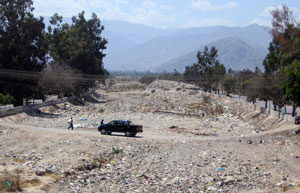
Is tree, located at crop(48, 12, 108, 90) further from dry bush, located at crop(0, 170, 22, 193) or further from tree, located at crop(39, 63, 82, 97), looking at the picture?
dry bush, located at crop(0, 170, 22, 193)

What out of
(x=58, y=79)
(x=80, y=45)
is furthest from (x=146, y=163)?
(x=80, y=45)

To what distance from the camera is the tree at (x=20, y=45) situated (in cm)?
5238

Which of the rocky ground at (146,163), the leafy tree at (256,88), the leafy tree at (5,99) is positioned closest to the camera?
the rocky ground at (146,163)

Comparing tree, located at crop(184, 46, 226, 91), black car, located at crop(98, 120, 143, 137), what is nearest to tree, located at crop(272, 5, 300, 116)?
black car, located at crop(98, 120, 143, 137)

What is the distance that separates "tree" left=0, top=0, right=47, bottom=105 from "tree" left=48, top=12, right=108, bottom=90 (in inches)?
763

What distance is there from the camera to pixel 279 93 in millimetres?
59094

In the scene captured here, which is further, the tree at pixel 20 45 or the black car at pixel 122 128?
the tree at pixel 20 45

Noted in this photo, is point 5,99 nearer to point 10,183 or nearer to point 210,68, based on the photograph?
point 10,183

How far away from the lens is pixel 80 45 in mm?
78375

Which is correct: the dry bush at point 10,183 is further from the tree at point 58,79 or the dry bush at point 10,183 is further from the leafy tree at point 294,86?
the tree at point 58,79

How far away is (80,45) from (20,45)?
2608 centimetres

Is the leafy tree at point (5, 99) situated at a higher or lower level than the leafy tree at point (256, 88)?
lower

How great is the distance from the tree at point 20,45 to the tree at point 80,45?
63.6ft

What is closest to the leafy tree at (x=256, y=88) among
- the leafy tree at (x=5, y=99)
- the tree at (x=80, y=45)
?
the tree at (x=80, y=45)
